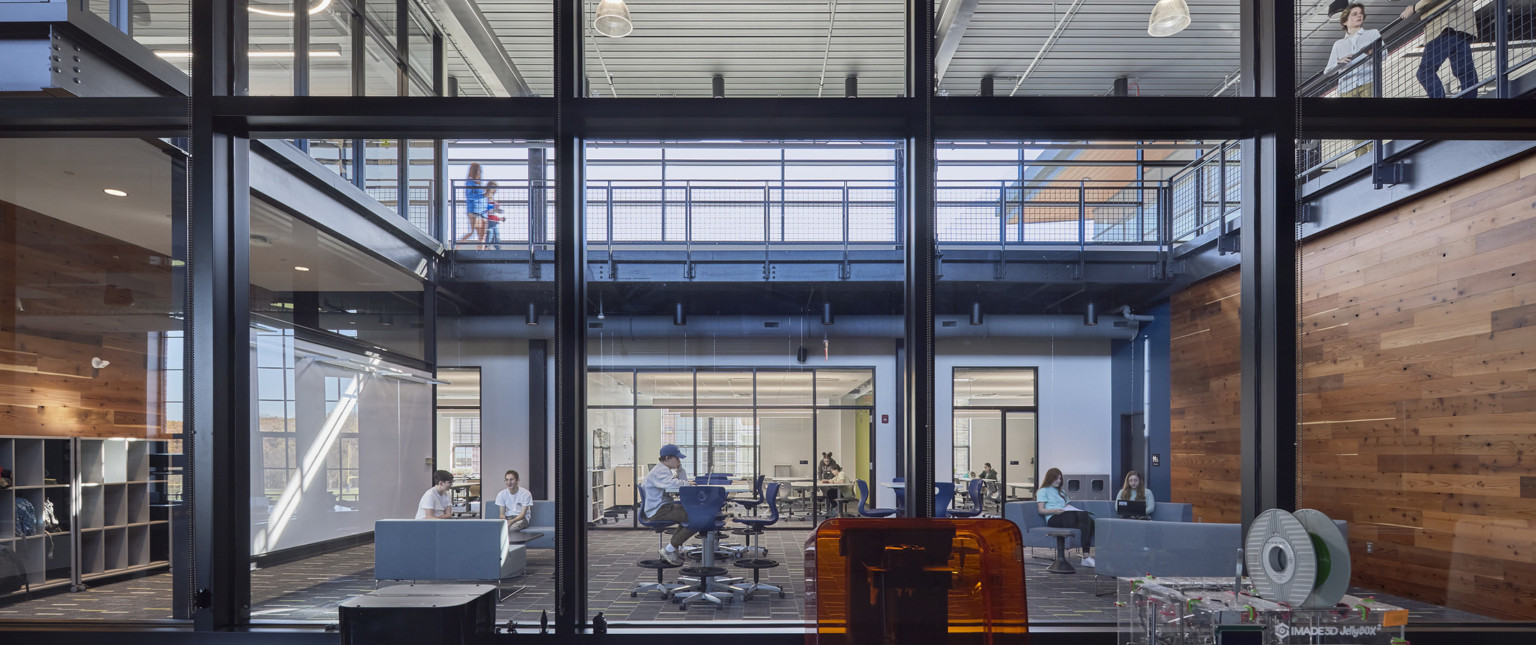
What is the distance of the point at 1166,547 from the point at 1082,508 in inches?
27.1

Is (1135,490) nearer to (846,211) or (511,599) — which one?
(846,211)

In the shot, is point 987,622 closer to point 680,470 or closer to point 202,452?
point 202,452

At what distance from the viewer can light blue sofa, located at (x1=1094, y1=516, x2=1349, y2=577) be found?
4578 mm

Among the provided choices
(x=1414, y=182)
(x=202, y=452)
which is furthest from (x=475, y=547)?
(x=1414, y=182)

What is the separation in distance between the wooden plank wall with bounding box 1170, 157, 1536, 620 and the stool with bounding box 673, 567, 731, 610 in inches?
104

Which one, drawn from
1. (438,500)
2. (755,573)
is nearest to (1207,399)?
(755,573)

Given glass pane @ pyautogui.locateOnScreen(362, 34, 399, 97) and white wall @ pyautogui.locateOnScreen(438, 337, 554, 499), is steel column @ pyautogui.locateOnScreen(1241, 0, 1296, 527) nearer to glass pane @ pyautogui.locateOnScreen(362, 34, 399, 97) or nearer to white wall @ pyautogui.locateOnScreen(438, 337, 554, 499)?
white wall @ pyautogui.locateOnScreen(438, 337, 554, 499)

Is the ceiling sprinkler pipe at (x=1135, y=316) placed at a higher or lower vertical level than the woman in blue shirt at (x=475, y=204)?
lower

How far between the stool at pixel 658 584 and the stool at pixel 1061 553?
2.15m

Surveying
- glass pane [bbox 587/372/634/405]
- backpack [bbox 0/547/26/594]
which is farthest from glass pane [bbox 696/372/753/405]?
backpack [bbox 0/547/26/594]

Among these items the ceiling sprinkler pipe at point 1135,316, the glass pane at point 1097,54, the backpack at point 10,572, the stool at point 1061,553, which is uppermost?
the glass pane at point 1097,54

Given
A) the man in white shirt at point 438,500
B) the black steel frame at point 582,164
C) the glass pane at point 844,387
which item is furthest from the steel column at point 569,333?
the glass pane at point 844,387

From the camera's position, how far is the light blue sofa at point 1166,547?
15.0ft

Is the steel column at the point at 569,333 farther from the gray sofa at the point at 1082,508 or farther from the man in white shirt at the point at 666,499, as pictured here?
the gray sofa at the point at 1082,508
